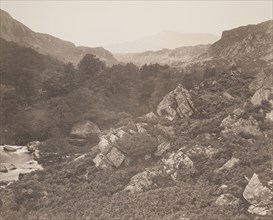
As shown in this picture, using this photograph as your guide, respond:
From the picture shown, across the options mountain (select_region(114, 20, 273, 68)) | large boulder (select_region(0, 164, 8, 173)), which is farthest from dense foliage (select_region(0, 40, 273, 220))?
mountain (select_region(114, 20, 273, 68))

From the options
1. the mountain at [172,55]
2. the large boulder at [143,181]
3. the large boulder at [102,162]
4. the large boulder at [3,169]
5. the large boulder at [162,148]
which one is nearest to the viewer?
the large boulder at [143,181]

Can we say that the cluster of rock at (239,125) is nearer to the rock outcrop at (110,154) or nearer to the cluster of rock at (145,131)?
the cluster of rock at (145,131)

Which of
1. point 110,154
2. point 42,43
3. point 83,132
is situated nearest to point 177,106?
point 83,132

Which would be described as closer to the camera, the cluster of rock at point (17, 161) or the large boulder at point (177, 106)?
the cluster of rock at point (17, 161)

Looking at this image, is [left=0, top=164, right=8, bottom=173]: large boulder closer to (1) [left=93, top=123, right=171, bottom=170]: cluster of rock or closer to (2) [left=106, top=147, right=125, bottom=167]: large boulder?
(1) [left=93, top=123, right=171, bottom=170]: cluster of rock

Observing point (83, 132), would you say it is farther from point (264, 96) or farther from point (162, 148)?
point (264, 96)

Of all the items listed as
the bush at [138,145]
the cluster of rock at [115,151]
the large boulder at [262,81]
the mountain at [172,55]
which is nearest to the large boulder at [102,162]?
the cluster of rock at [115,151]
